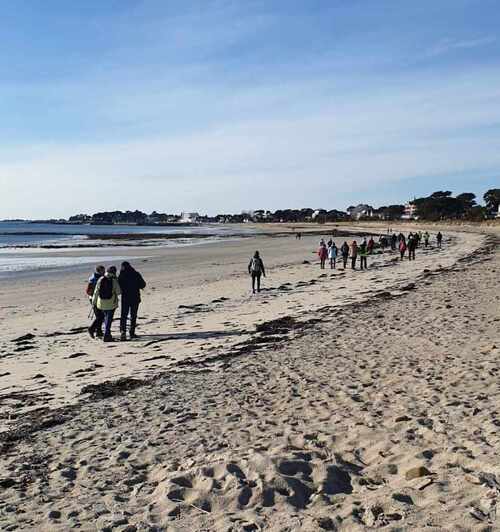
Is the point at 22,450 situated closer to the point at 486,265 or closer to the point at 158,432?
the point at 158,432

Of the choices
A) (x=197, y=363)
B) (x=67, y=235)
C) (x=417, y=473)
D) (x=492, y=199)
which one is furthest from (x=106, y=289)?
(x=492, y=199)

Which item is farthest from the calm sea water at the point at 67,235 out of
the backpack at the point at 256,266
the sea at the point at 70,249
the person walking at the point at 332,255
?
the backpack at the point at 256,266

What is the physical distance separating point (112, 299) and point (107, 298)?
0.36 feet

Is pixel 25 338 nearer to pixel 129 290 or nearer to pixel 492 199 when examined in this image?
pixel 129 290

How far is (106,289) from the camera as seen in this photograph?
11773 millimetres

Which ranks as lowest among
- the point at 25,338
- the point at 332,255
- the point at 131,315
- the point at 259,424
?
the point at 25,338

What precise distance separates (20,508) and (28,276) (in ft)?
84.0

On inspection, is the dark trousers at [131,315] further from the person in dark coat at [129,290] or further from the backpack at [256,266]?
the backpack at [256,266]

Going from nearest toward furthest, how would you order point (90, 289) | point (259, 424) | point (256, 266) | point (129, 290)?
point (259, 424) → point (129, 290) → point (90, 289) → point (256, 266)

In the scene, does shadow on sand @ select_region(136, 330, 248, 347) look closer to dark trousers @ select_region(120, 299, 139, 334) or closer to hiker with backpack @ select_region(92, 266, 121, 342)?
dark trousers @ select_region(120, 299, 139, 334)

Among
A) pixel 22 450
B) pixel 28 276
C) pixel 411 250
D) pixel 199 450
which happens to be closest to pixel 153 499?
pixel 199 450

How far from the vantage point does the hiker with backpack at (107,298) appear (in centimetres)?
1165

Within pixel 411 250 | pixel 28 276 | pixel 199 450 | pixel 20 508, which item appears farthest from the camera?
pixel 411 250

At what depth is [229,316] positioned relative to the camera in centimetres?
1453
